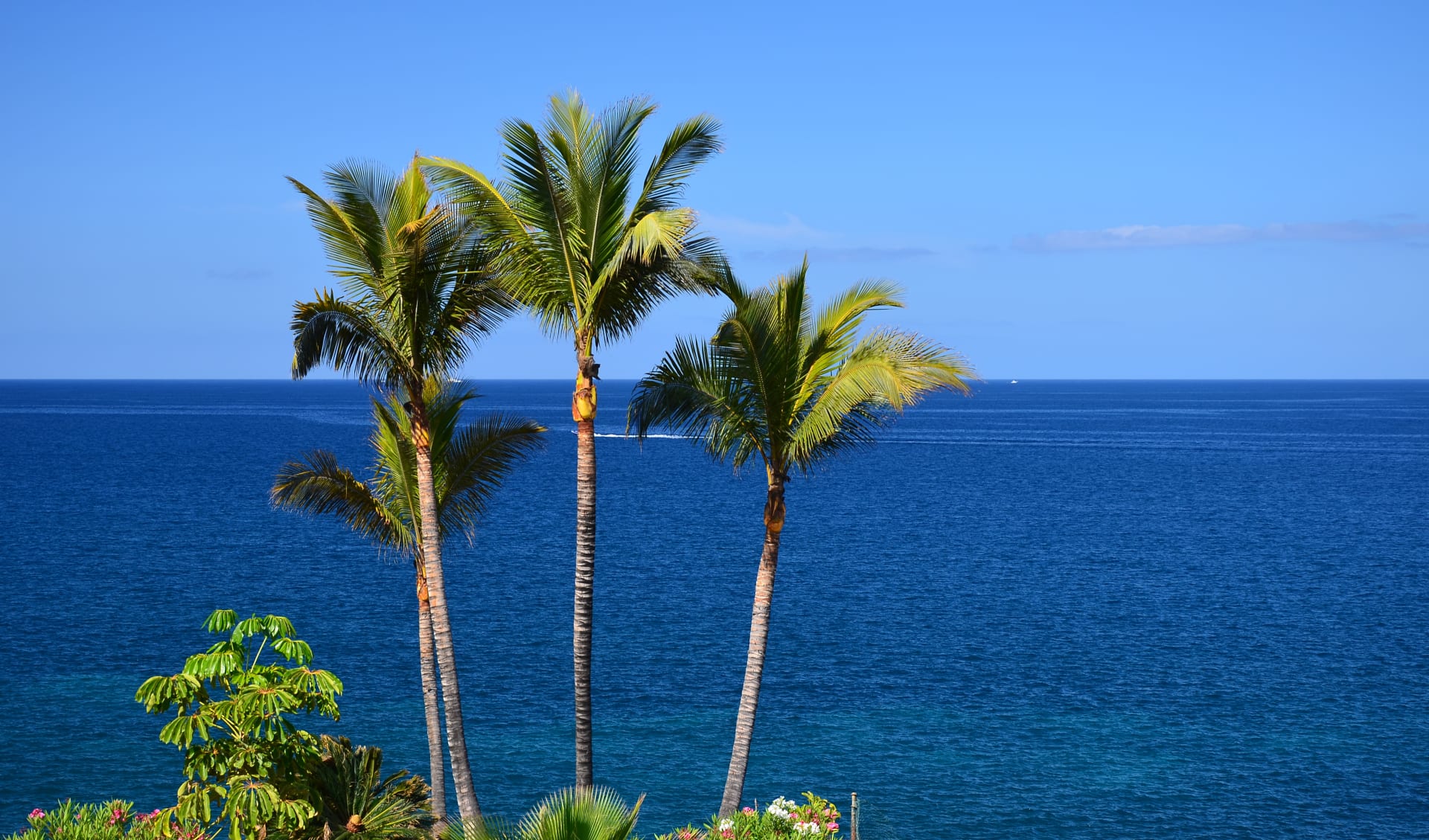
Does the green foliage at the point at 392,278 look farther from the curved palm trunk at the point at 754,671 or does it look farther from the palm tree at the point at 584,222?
the curved palm trunk at the point at 754,671

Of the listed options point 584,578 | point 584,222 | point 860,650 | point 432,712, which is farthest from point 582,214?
point 860,650

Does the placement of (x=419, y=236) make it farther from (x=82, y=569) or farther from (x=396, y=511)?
(x=82, y=569)

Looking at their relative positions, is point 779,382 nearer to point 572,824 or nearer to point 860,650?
point 572,824

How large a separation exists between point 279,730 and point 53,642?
39.6m

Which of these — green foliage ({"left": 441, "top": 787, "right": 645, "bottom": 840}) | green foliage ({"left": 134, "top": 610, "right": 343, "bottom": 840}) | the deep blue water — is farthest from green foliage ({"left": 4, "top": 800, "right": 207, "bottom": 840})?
the deep blue water

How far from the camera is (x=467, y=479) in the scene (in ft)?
70.7

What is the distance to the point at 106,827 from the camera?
1784cm

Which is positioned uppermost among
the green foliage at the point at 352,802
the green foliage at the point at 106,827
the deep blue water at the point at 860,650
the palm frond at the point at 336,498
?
the palm frond at the point at 336,498

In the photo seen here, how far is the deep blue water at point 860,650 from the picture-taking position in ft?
111

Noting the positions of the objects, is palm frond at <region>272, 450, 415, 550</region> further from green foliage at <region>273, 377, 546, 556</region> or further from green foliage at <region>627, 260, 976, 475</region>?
green foliage at <region>627, 260, 976, 475</region>

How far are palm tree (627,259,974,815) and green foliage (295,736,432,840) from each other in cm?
512

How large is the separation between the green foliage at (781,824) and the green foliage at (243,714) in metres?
5.22

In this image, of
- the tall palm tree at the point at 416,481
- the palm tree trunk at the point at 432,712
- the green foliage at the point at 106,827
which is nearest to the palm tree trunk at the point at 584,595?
the tall palm tree at the point at 416,481

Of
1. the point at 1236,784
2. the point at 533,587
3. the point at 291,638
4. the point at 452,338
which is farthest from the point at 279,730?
the point at 533,587
